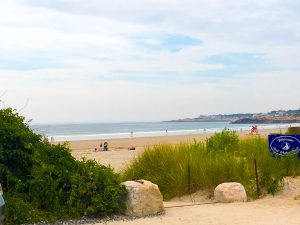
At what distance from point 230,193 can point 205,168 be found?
1363 mm

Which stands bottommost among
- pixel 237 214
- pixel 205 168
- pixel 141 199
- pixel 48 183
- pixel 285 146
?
pixel 237 214

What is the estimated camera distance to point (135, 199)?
29.2 ft

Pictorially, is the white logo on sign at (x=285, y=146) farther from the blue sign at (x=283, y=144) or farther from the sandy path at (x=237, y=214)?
the sandy path at (x=237, y=214)

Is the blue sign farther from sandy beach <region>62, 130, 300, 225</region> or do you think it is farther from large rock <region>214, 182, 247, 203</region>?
large rock <region>214, 182, 247, 203</region>

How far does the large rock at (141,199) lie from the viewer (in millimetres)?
8867

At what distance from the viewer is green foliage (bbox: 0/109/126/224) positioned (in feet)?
28.0

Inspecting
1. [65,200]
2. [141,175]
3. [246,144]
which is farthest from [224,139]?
[65,200]

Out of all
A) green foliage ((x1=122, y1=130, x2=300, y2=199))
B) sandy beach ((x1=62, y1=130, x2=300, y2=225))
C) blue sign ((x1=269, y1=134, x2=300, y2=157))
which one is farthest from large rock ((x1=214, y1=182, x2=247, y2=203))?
blue sign ((x1=269, y1=134, x2=300, y2=157))

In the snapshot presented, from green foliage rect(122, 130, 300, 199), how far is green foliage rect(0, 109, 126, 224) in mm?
2622

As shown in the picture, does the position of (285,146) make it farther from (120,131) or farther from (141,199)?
(120,131)

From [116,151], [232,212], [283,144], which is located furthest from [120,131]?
[232,212]

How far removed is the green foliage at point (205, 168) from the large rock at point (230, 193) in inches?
22.6

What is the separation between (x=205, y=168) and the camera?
11453 millimetres

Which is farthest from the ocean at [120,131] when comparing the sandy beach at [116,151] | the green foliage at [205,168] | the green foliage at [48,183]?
the green foliage at [48,183]
